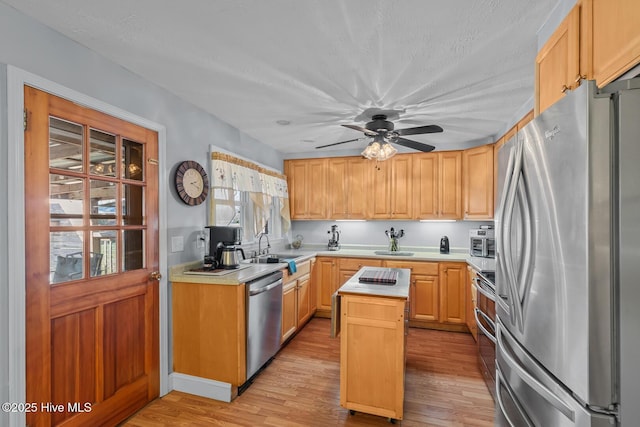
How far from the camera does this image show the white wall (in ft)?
14.9

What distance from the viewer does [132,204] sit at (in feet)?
7.47

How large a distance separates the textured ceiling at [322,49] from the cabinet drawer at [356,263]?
204cm

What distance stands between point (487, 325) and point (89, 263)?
2910 millimetres

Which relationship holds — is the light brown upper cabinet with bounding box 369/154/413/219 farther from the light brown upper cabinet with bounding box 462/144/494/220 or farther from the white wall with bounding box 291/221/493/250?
the light brown upper cabinet with bounding box 462/144/494/220

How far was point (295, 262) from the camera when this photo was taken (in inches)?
144

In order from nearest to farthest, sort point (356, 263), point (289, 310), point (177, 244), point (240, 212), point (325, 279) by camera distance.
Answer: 1. point (177, 244)
2. point (289, 310)
3. point (240, 212)
4. point (356, 263)
5. point (325, 279)

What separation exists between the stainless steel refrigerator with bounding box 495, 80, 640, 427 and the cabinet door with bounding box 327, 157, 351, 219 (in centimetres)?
358

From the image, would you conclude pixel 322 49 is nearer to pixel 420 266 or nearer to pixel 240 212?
pixel 240 212

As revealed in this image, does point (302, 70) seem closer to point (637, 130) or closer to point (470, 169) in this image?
point (637, 130)

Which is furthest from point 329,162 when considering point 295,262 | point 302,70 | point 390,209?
point 302,70

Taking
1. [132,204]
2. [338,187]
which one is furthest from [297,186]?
[132,204]

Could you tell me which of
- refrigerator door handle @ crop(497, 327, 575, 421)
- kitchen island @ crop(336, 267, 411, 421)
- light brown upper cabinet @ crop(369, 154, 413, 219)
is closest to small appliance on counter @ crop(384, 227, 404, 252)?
light brown upper cabinet @ crop(369, 154, 413, 219)

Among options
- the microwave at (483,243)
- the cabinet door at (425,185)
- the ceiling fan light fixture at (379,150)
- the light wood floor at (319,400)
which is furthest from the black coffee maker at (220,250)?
the microwave at (483,243)

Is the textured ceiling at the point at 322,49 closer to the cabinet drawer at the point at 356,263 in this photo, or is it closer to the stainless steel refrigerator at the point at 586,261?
the stainless steel refrigerator at the point at 586,261
